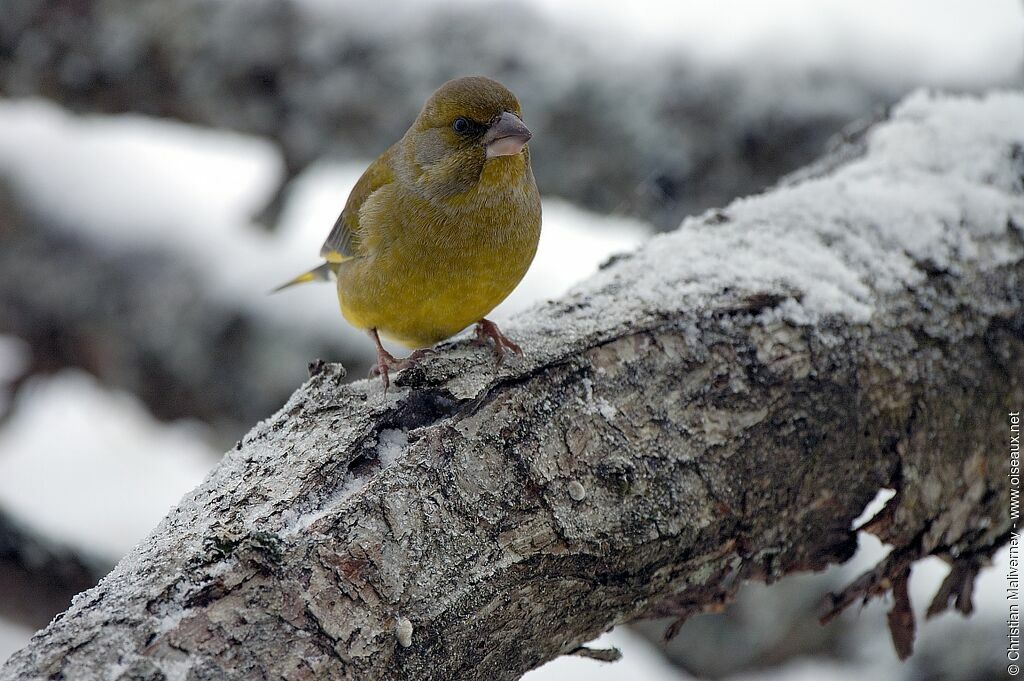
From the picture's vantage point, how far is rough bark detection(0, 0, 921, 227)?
12.9ft

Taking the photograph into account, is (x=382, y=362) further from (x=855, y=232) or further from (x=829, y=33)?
(x=829, y=33)

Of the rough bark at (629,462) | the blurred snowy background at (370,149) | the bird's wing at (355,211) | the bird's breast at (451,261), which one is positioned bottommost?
the rough bark at (629,462)

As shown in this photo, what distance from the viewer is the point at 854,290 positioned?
2459 millimetres

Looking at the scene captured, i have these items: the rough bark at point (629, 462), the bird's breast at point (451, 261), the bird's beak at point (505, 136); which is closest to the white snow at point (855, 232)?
the rough bark at point (629, 462)

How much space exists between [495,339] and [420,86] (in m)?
2.10

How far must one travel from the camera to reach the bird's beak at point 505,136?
2568mm

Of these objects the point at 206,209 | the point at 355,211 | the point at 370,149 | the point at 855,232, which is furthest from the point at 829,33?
the point at 206,209

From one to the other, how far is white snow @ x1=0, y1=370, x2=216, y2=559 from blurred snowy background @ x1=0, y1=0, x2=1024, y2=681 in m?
0.94

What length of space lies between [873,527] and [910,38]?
257 centimetres

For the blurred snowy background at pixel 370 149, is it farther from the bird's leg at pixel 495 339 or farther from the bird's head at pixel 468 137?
the bird's leg at pixel 495 339

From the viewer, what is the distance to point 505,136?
2.61 meters

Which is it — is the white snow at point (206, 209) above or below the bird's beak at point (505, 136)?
above

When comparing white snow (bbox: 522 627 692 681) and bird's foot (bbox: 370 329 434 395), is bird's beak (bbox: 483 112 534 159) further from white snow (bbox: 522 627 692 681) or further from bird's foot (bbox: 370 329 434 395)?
white snow (bbox: 522 627 692 681)

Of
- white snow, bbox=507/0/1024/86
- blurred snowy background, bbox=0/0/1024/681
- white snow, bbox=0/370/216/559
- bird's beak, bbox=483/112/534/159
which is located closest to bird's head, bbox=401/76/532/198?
bird's beak, bbox=483/112/534/159
